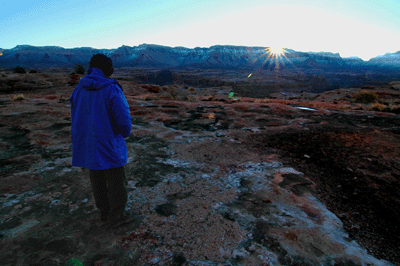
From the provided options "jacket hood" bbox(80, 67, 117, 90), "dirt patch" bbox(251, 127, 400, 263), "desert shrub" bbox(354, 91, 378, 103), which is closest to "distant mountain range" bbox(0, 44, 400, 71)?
"desert shrub" bbox(354, 91, 378, 103)

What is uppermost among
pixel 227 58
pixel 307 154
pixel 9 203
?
pixel 227 58

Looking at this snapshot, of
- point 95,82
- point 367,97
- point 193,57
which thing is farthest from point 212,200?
point 193,57

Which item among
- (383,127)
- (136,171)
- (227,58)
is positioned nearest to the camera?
(136,171)

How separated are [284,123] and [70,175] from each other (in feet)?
21.9

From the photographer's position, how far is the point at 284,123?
23.8 ft

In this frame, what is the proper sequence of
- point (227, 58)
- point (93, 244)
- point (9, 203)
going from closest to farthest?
point (93, 244) → point (9, 203) → point (227, 58)

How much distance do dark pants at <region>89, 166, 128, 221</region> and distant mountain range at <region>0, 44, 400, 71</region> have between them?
149m

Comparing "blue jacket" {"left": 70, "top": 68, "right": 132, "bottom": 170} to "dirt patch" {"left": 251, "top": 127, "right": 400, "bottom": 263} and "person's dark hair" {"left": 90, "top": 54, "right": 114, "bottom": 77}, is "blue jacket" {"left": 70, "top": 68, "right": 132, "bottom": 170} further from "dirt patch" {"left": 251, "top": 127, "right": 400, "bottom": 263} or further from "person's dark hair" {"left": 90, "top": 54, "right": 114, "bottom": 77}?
"dirt patch" {"left": 251, "top": 127, "right": 400, "bottom": 263}

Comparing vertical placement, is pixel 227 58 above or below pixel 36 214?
above

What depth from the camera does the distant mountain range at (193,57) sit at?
474 feet

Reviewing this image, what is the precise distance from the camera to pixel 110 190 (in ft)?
6.93

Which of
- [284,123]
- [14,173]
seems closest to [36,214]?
[14,173]

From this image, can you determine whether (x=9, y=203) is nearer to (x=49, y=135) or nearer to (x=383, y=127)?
(x=49, y=135)

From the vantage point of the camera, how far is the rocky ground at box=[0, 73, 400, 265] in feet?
6.24
